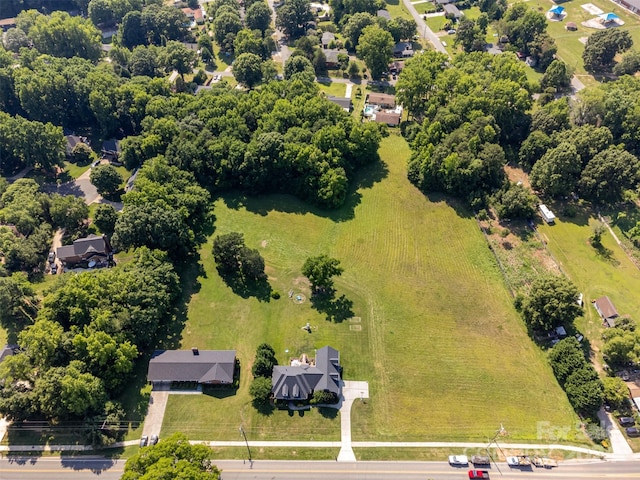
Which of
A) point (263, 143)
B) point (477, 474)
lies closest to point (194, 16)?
point (263, 143)

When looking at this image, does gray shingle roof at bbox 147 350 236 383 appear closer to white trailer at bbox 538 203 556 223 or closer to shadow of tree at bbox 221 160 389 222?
shadow of tree at bbox 221 160 389 222

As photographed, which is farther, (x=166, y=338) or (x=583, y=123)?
(x=583, y=123)

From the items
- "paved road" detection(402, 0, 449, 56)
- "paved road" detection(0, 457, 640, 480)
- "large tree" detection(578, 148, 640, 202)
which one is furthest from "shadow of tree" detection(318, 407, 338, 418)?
"paved road" detection(402, 0, 449, 56)

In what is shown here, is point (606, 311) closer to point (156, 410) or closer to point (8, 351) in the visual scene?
point (156, 410)

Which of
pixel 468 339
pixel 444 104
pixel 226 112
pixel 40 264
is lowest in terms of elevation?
pixel 40 264

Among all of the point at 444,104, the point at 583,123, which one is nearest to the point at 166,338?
the point at 444,104

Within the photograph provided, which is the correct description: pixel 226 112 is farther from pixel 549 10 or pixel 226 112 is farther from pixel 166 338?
pixel 549 10

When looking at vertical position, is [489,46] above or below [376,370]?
above

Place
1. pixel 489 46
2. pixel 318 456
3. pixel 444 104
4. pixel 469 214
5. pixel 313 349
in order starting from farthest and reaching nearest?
pixel 489 46 → pixel 444 104 → pixel 469 214 → pixel 313 349 → pixel 318 456
